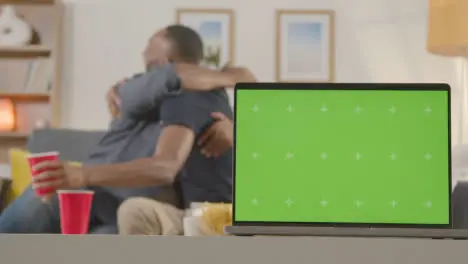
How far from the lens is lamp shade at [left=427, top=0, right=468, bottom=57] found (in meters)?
3.21

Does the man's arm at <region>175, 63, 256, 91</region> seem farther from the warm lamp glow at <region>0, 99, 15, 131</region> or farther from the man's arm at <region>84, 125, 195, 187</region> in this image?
the warm lamp glow at <region>0, 99, 15, 131</region>

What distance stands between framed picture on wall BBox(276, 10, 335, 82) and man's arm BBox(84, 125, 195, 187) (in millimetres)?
1955

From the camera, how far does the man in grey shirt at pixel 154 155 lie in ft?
7.41

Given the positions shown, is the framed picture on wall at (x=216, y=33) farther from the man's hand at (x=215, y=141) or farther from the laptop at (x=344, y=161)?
the laptop at (x=344, y=161)

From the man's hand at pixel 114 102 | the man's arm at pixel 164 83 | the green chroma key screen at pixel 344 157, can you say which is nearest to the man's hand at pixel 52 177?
the man's arm at pixel 164 83

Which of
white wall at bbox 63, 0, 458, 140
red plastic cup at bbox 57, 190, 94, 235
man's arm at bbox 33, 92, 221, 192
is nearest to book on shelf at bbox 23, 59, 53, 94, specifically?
A: white wall at bbox 63, 0, 458, 140

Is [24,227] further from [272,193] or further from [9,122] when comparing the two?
[9,122]

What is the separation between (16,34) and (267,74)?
4.71 feet

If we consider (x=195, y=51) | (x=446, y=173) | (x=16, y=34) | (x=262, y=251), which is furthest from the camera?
(x=16, y=34)

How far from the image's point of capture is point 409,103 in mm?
759

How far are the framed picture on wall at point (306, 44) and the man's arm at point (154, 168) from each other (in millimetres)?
1955

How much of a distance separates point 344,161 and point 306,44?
3621 millimetres

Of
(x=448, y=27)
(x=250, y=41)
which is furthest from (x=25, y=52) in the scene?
(x=448, y=27)

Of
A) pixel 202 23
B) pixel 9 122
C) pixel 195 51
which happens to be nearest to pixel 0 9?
pixel 9 122
